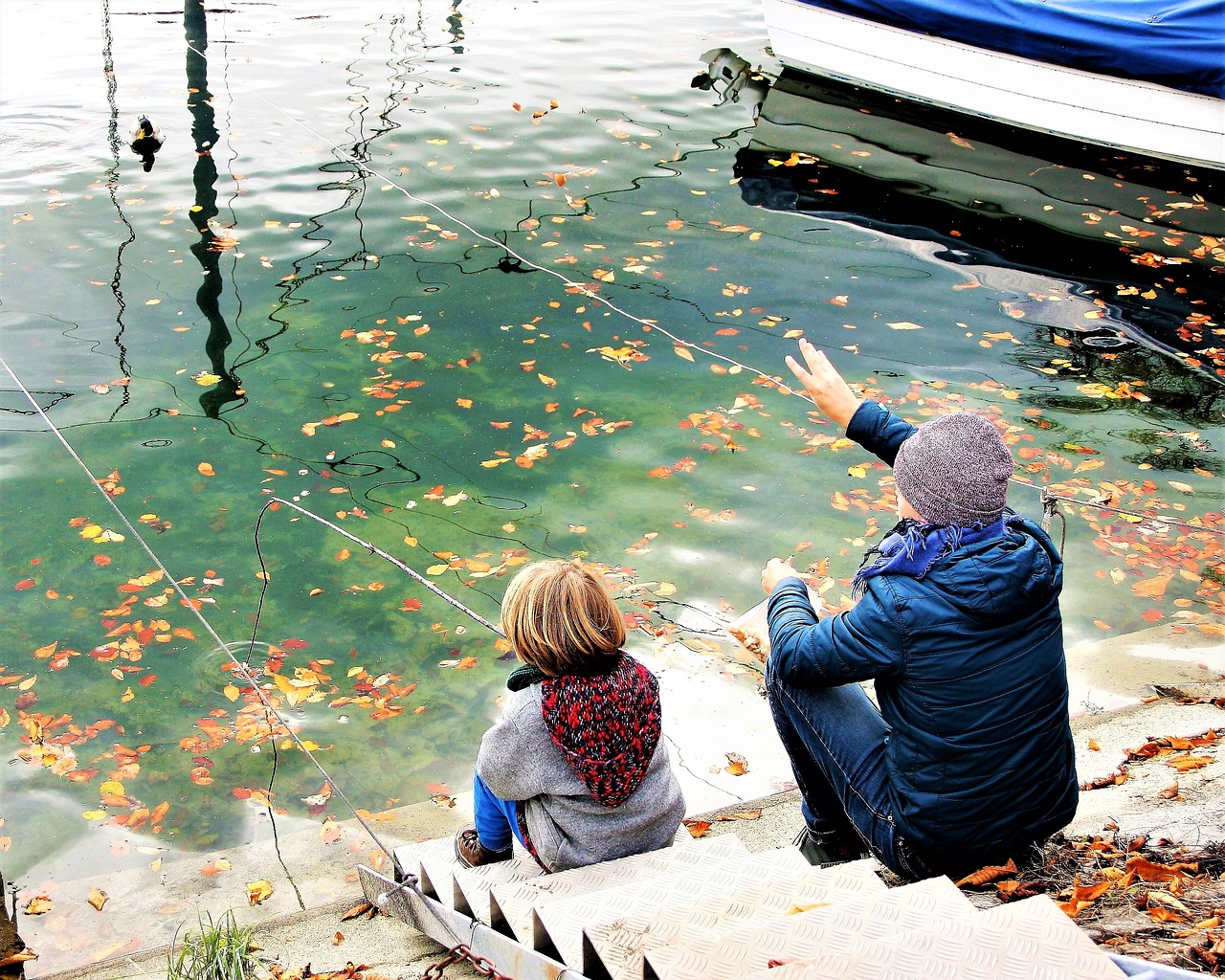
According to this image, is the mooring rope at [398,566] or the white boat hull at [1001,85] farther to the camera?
the white boat hull at [1001,85]

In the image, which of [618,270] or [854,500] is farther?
[618,270]

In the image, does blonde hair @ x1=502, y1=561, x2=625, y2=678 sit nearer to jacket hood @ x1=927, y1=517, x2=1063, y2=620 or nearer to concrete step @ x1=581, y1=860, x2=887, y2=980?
concrete step @ x1=581, y1=860, x2=887, y2=980

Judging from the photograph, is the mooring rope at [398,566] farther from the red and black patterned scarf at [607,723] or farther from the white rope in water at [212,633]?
the red and black patterned scarf at [607,723]

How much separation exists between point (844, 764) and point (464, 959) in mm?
1327

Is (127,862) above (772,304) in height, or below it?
below

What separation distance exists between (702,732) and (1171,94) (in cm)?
1143

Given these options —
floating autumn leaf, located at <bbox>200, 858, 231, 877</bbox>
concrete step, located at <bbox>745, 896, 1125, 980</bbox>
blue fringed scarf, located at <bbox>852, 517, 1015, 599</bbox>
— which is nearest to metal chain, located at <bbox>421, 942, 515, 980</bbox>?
concrete step, located at <bbox>745, 896, 1125, 980</bbox>

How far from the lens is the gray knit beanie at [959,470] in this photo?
115 inches

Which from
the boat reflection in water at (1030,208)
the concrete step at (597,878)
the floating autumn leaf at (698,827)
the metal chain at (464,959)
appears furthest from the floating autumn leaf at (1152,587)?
the metal chain at (464,959)

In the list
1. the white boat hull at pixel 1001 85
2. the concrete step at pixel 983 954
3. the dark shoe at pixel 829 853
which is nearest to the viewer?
the concrete step at pixel 983 954

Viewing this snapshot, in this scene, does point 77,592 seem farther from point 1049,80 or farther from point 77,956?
point 1049,80

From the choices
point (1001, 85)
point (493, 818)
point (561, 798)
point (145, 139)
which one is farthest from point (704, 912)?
point (1001, 85)

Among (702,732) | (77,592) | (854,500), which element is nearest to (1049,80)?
(854,500)

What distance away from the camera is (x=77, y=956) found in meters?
4.22
